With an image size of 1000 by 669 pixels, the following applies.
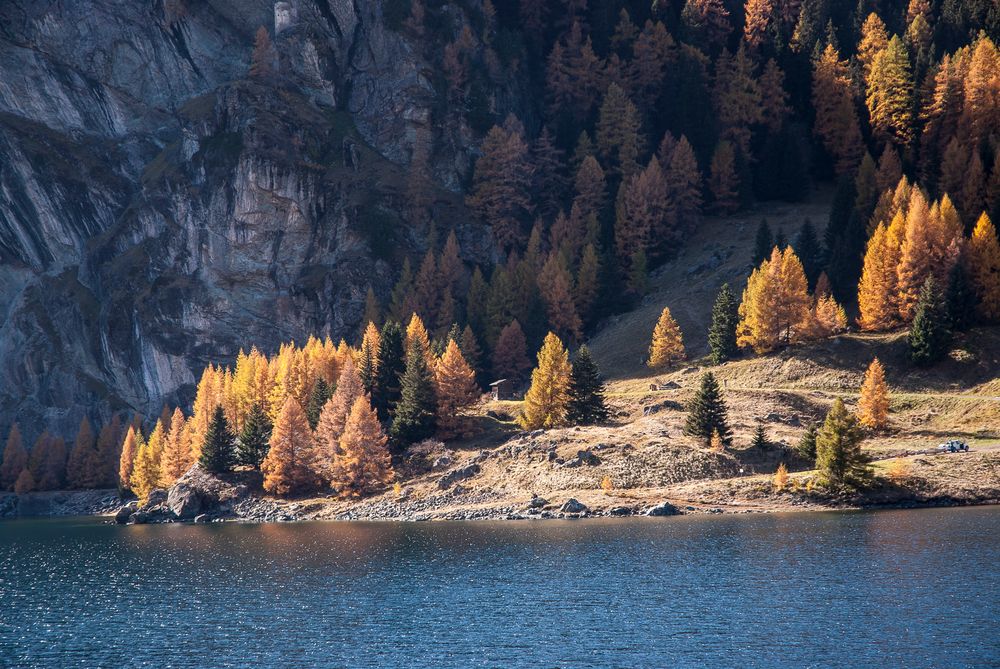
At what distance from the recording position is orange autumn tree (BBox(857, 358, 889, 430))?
89375 millimetres

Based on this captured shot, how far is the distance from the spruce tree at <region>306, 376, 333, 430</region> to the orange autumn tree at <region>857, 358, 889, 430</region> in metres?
59.1

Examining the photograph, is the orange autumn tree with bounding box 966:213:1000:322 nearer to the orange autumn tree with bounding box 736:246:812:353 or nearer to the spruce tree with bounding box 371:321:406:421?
the orange autumn tree with bounding box 736:246:812:353

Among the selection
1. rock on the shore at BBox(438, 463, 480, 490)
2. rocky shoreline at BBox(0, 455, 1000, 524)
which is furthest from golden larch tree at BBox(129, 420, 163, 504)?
rock on the shore at BBox(438, 463, 480, 490)

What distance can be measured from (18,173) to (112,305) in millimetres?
32620

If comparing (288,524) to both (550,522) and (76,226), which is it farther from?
(76,226)

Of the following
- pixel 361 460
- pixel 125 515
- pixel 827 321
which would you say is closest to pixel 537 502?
pixel 361 460

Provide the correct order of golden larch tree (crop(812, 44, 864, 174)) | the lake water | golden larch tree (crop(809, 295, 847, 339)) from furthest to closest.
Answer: golden larch tree (crop(812, 44, 864, 174)) → golden larch tree (crop(809, 295, 847, 339)) → the lake water

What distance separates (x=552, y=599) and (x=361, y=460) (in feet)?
177

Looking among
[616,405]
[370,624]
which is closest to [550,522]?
[616,405]

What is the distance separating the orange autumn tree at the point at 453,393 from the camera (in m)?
108

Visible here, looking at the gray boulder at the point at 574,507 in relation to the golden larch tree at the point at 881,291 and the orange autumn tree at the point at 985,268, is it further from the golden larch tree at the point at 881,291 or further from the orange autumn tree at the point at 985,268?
the orange autumn tree at the point at 985,268

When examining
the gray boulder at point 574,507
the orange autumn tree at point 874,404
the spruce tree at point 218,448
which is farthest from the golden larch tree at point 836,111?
the spruce tree at point 218,448

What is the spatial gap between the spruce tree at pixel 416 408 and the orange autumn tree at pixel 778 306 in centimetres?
3627

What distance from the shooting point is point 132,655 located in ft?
142
